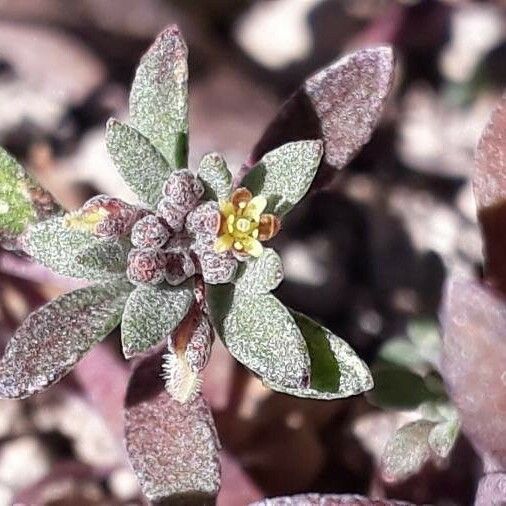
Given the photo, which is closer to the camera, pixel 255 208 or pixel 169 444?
pixel 255 208

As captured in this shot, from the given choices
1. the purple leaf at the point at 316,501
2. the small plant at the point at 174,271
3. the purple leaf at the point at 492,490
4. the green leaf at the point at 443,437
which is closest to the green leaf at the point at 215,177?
the small plant at the point at 174,271

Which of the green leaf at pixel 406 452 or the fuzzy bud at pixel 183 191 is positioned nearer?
the fuzzy bud at pixel 183 191

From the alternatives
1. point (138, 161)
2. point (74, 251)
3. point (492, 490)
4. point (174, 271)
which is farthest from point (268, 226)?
point (492, 490)

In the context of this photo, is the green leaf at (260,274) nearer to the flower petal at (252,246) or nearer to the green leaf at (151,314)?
the flower petal at (252,246)

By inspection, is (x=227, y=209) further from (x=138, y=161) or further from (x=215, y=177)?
(x=138, y=161)

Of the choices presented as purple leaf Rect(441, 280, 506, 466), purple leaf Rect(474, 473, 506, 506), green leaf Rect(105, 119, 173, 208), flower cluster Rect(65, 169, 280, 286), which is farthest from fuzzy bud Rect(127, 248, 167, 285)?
purple leaf Rect(474, 473, 506, 506)

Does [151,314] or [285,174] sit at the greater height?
[285,174]
